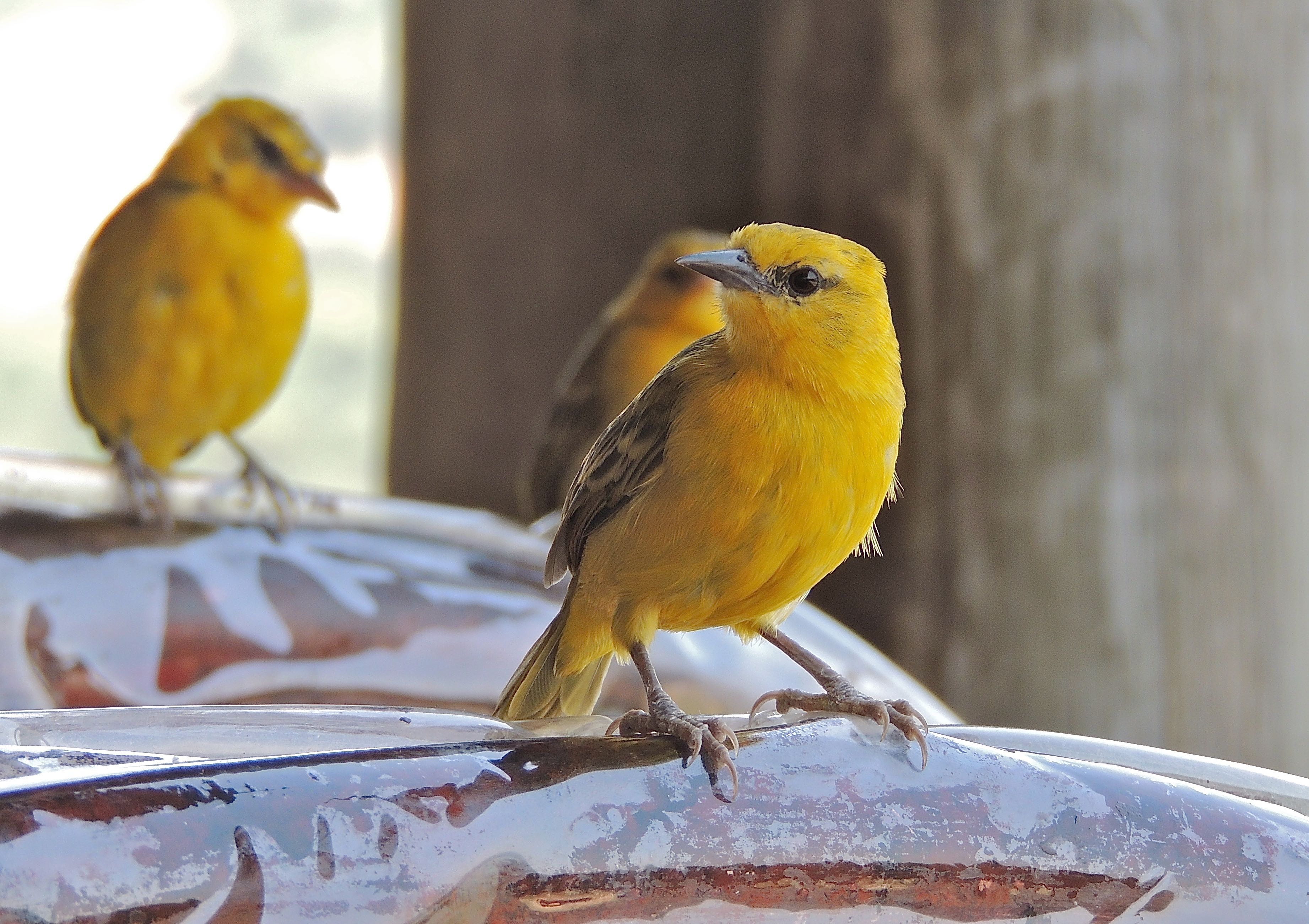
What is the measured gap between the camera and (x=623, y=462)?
2.24m

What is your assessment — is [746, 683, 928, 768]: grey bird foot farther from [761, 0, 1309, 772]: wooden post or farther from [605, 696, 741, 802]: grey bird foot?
[761, 0, 1309, 772]: wooden post

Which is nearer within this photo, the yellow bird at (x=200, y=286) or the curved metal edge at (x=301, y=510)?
the curved metal edge at (x=301, y=510)

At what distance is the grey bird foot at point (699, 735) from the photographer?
1.62m

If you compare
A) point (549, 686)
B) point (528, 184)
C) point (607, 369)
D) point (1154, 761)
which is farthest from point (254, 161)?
point (1154, 761)

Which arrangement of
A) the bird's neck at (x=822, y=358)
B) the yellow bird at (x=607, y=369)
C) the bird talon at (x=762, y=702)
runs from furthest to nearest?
the yellow bird at (x=607, y=369) → the bird talon at (x=762, y=702) → the bird's neck at (x=822, y=358)

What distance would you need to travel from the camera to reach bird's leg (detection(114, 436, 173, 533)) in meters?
3.38

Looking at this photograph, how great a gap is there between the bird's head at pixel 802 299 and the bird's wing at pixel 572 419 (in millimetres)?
3330

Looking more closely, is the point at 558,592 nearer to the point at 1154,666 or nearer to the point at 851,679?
the point at 851,679

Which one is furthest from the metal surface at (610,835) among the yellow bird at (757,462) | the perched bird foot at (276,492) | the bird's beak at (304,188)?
the bird's beak at (304,188)

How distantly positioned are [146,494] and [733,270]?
1927mm

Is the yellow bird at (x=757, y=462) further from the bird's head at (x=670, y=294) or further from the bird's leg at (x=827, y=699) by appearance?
the bird's head at (x=670, y=294)

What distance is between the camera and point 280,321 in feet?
16.1

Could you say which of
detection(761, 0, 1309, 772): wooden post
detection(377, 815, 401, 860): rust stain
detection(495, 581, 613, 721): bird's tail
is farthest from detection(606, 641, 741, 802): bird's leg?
detection(761, 0, 1309, 772): wooden post

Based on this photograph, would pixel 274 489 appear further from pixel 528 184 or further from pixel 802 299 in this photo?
pixel 802 299
